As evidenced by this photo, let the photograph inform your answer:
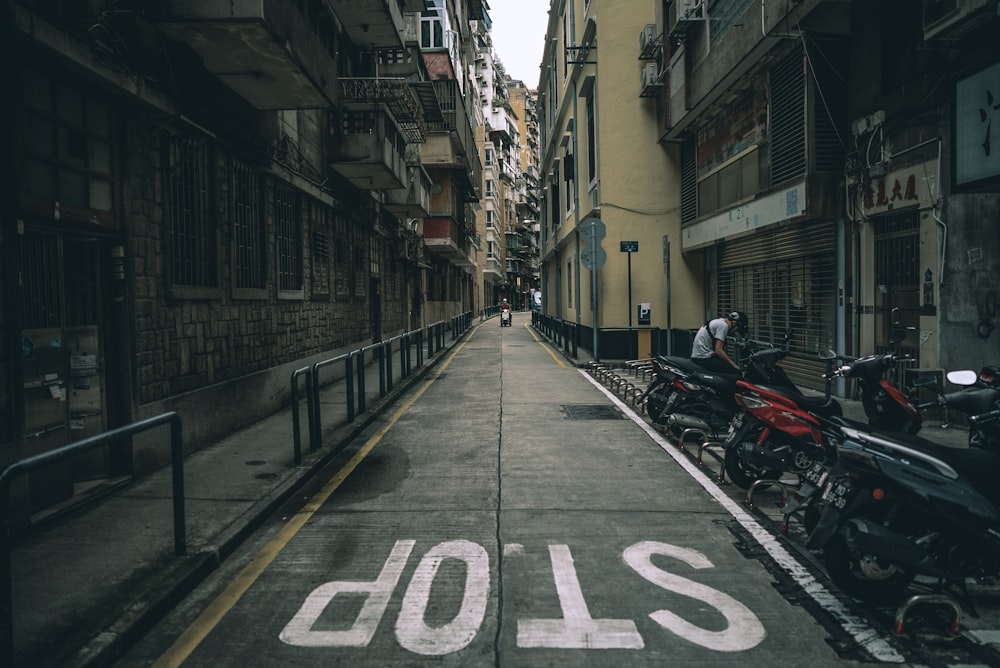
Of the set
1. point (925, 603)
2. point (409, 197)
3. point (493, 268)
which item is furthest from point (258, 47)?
point (493, 268)

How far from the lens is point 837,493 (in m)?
4.16

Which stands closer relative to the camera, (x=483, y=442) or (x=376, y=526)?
(x=376, y=526)

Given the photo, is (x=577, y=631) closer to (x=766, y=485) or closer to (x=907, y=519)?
(x=907, y=519)

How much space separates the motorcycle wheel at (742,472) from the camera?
22.1 feet

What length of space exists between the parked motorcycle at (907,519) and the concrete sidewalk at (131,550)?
3.82 meters

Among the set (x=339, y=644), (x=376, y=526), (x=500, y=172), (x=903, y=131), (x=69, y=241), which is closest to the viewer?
(x=339, y=644)

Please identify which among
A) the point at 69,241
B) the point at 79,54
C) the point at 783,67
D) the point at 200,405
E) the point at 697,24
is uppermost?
the point at 697,24

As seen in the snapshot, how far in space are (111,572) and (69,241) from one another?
359cm

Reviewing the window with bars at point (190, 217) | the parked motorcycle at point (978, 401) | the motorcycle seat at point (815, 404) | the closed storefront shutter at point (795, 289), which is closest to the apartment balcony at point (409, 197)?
the closed storefront shutter at point (795, 289)

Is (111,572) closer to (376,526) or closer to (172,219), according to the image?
(376,526)

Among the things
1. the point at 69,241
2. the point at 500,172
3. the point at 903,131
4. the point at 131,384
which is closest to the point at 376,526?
the point at 131,384

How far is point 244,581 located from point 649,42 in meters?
17.3

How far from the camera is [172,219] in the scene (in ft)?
27.7

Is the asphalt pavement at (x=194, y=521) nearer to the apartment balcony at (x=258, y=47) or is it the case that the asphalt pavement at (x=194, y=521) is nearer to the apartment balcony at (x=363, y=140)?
the apartment balcony at (x=258, y=47)
